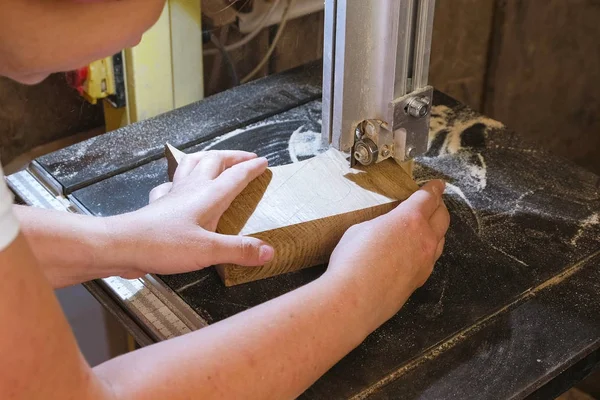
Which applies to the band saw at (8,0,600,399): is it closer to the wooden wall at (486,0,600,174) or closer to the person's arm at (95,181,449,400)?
the person's arm at (95,181,449,400)

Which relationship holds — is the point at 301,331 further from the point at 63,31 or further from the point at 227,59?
the point at 227,59

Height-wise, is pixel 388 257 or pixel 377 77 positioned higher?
pixel 377 77

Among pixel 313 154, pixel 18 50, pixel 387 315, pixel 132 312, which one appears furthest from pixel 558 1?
pixel 18 50

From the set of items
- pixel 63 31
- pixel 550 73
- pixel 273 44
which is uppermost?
pixel 63 31

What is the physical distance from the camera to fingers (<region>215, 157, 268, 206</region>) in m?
1.04

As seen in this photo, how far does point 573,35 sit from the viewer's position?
6.78 feet

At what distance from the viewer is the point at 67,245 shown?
3.17ft

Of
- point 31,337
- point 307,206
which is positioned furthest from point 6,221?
point 307,206

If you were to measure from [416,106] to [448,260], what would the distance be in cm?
22

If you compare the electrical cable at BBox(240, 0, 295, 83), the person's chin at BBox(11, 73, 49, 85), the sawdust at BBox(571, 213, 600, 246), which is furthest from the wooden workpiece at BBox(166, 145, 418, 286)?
the electrical cable at BBox(240, 0, 295, 83)

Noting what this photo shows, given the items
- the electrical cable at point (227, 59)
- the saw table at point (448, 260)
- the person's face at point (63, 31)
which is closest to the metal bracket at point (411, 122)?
the saw table at point (448, 260)

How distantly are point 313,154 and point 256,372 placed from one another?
57 cm

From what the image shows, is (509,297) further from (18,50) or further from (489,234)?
(18,50)

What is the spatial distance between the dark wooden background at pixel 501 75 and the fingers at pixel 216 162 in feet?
1.63
